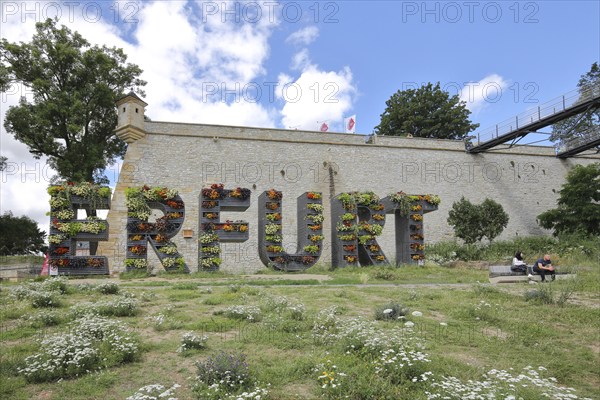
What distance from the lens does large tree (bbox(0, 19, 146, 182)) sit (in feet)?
74.7

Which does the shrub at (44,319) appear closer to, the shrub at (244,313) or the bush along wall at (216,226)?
the shrub at (244,313)

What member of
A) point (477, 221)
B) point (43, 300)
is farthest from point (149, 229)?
point (477, 221)

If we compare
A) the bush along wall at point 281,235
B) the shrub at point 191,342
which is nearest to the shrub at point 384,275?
the bush along wall at point 281,235

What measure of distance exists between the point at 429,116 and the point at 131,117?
24.0m

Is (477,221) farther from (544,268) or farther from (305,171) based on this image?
(544,268)

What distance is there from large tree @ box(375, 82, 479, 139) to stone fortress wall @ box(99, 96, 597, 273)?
7615 millimetres

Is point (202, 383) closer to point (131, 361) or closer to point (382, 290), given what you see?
point (131, 361)

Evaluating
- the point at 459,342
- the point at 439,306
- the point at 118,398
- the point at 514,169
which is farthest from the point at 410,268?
the point at 514,169

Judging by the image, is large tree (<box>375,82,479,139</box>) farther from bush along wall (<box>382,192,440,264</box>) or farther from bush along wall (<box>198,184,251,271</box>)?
bush along wall (<box>198,184,251,271</box>)

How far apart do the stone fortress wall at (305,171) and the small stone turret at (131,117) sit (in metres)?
0.05

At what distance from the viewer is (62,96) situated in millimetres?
22891

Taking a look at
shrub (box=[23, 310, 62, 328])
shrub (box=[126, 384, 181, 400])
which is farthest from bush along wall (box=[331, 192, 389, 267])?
shrub (box=[126, 384, 181, 400])

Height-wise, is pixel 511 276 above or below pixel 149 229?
below

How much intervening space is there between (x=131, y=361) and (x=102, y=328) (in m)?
0.84
